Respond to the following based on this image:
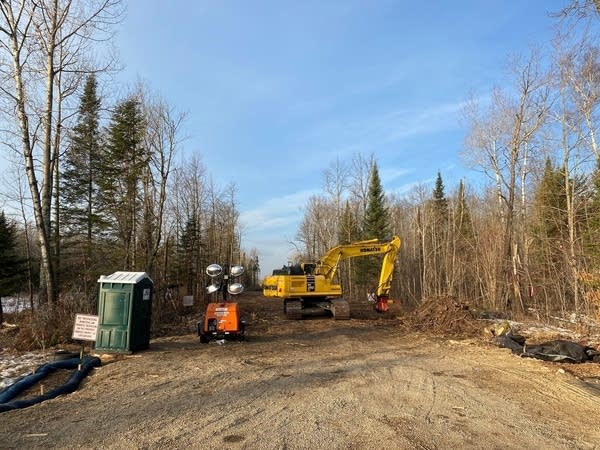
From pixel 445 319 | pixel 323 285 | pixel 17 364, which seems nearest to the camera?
pixel 17 364

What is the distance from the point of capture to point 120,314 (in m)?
10.2

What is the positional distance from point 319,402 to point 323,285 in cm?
1276

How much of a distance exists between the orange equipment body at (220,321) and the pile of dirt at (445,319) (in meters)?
6.28

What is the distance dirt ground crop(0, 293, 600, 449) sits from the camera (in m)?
4.97

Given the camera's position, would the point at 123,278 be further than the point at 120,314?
Yes

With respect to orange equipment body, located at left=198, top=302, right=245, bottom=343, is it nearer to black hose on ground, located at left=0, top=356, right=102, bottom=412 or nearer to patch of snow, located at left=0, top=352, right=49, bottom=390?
black hose on ground, located at left=0, top=356, right=102, bottom=412

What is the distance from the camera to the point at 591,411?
619 cm

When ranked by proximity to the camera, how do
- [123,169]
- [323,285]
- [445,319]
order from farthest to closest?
[123,169] → [323,285] → [445,319]

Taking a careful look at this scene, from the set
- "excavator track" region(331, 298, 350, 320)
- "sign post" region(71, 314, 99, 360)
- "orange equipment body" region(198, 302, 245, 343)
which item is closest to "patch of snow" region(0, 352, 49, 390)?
"sign post" region(71, 314, 99, 360)

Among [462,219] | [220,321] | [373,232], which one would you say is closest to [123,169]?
[220,321]

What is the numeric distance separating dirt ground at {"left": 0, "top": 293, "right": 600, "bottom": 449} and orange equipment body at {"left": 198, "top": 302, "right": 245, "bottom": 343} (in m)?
0.55

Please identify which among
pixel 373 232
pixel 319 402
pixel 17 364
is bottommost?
pixel 17 364

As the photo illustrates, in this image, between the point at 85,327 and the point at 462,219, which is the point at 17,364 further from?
the point at 462,219

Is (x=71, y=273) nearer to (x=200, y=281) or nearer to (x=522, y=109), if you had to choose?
(x=200, y=281)
